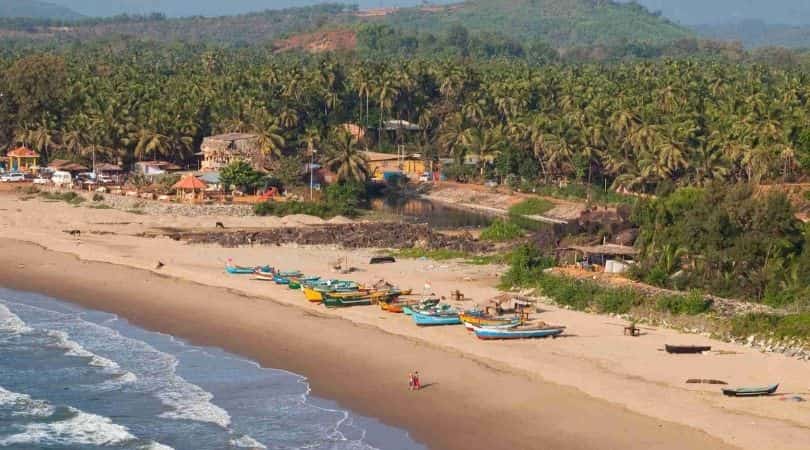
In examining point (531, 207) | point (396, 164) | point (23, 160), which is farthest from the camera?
point (396, 164)

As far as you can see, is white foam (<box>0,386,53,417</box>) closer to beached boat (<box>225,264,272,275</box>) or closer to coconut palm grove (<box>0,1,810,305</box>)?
beached boat (<box>225,264,272,275</box>)

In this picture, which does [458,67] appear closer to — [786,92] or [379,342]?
[786,92]

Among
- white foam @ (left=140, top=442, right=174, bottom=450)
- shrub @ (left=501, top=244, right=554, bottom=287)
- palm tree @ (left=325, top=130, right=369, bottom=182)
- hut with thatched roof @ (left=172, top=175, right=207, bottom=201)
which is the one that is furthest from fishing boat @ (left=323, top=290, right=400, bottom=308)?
palm tree @ (left=325, top=130, right=369, bottom=182)

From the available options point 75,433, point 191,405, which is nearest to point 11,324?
point 191,405

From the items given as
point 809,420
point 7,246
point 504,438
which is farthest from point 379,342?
point 7,246

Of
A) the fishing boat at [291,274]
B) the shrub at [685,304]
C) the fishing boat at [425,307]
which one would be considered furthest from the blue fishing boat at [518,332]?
the fishing boat at [291,274]

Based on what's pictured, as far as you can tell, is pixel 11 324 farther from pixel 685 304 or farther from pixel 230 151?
pixel 230 151
